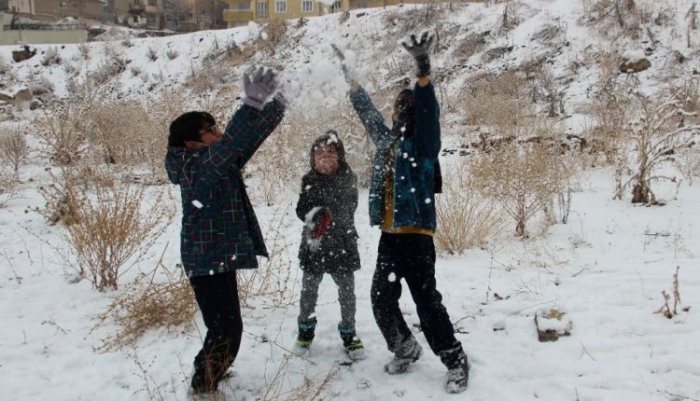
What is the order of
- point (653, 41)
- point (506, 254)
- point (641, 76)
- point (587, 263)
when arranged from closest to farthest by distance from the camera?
point (587, 263)
point (506, 254)
point (641, 76)
point (653, 41)

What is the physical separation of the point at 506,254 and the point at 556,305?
5.22ft

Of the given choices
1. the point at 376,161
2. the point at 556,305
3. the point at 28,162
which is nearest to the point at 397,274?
the point at 376,161

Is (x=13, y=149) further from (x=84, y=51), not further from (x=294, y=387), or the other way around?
(x=84, y=51)

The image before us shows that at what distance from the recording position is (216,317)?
8.20 ft

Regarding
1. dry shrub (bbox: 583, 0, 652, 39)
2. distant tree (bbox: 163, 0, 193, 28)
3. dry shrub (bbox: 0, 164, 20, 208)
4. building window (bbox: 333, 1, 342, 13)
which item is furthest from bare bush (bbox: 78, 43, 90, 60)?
distant tree (bbox: 163, 0, 193, 28)

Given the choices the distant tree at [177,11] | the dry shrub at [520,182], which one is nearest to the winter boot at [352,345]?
the dry shrub at [520,182]

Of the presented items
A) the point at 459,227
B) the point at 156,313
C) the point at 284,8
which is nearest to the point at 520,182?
the point at 459,227

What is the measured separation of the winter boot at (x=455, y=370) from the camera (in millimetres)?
2695

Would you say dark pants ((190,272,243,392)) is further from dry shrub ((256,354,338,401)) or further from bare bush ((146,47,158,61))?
bare bush ((146,47,158,61))

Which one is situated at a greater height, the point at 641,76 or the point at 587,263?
the point at 641,76

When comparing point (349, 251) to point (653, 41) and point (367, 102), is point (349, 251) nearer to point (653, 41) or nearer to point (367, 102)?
point (367, 102)

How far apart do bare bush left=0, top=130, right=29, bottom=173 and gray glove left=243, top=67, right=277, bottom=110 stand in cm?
975

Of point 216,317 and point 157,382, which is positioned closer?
point 216,317

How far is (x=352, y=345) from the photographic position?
10.4 feet
